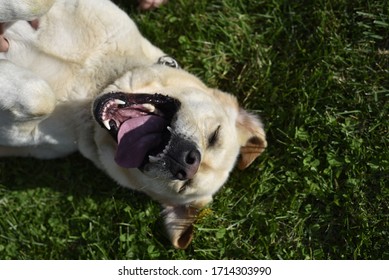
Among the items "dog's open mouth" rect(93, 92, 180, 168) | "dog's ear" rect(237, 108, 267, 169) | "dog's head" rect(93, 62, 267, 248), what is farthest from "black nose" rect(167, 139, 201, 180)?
"dog's ear" rect(237, 108, 267, 169)

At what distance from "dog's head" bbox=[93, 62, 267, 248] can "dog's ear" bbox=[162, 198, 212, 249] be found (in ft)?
0.88

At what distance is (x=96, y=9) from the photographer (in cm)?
412

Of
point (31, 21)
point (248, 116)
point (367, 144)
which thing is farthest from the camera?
point (367, 144)

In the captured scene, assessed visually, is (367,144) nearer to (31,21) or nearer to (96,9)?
(96,9)

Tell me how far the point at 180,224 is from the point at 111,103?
4.89 ft

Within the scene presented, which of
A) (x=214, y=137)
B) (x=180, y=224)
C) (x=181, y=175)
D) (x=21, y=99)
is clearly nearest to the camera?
(x=21, y=99)

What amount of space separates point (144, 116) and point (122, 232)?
4.89 feet

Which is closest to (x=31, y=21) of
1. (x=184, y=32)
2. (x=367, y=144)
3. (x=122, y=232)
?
(x=184, y=32)

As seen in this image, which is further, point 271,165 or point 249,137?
point 271,165

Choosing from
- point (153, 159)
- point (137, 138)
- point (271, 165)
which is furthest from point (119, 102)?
point (271, 165)

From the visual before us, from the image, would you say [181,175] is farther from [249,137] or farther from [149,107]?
[249,137]

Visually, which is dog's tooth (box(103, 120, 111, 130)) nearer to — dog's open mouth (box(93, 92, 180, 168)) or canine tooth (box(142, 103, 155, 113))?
dog's open mouth (box(93, 92, 180, 168))

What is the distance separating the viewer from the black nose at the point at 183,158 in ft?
12.1

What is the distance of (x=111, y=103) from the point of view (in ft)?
12.1
